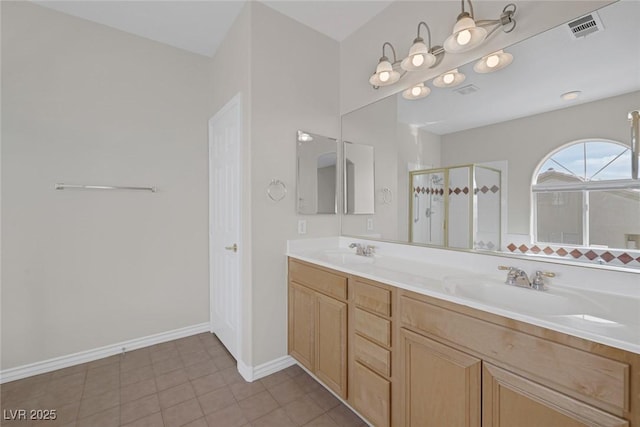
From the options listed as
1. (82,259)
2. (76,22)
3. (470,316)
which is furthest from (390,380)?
(76,22)

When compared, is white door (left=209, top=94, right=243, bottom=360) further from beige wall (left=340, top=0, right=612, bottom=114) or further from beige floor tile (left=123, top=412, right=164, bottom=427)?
beige wall (left=340, top=0, right=612, bottom=114)

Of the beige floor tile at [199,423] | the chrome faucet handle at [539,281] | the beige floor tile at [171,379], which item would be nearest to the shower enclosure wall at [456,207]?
the chrome faucet handle at [539,281]

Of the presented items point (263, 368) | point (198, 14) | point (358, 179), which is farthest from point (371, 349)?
point (198, 14)

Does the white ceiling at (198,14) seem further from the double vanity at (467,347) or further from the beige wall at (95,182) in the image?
the double vanity at (467,347)

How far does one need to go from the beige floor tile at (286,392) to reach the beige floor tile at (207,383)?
379 mm

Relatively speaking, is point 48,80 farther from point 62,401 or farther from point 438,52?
point 438,52

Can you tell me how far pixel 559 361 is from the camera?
0.78m

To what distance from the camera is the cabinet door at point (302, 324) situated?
178 cm

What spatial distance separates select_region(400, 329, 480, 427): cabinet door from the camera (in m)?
0.98

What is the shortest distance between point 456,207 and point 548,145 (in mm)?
501

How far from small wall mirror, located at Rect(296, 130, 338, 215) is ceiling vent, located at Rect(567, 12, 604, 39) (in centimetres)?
151

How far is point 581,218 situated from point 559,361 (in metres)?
0.69

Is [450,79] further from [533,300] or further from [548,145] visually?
[533,300]

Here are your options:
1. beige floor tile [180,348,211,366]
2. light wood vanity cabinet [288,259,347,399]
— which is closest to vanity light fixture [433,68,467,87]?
light wood vanity cabinet [288,259,347,399]
